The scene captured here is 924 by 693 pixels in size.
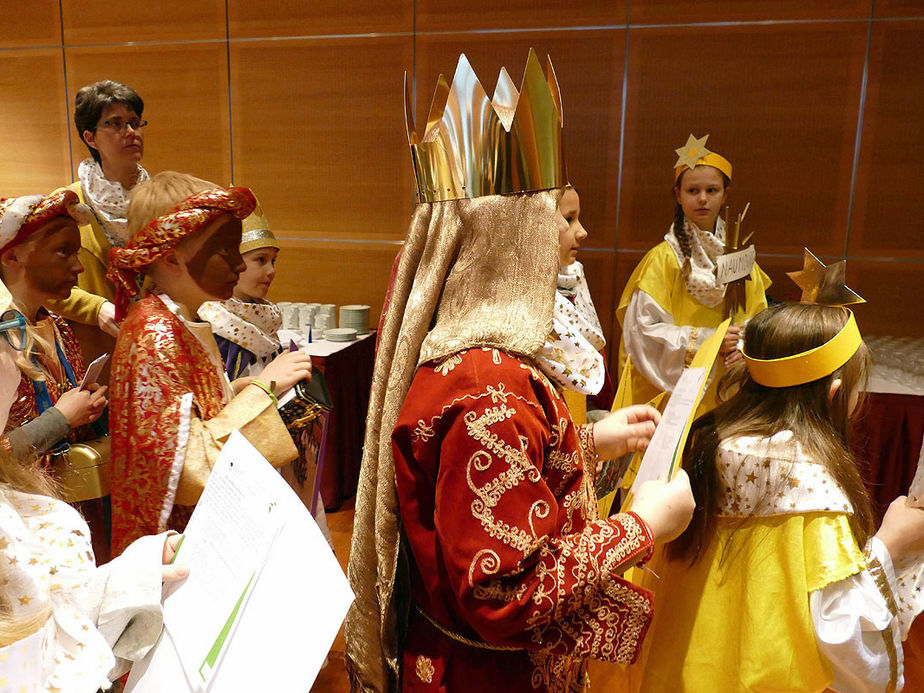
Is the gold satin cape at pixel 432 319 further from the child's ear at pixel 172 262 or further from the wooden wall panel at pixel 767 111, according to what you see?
the wooden wall panel at pixel 767 111

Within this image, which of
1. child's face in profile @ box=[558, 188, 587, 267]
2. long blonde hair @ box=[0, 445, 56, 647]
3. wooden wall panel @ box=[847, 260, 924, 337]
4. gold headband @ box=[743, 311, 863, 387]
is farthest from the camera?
wooden wall panel @ box=[847, 260, 924, 337]

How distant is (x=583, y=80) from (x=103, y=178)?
2.66 metres

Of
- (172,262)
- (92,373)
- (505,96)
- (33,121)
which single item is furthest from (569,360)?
(33,121)

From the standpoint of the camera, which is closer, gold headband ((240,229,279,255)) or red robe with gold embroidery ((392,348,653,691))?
red robe with gold embroidery ((392,348,653,691))

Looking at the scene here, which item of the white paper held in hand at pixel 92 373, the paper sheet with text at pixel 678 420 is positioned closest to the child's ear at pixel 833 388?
the paper sheet with text at pixel 678 420

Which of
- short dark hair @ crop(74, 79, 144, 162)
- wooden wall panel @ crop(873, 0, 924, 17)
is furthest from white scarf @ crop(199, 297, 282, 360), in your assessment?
wooden wall panel @ crop(873, 0, 924, 17)

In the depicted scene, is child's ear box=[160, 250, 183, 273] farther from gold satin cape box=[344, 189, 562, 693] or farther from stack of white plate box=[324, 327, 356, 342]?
stack of white plate box=[324, 327, 356, 342]

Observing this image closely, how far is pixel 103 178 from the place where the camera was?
3014 mm

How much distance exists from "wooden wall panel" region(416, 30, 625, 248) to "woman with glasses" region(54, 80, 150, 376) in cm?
203

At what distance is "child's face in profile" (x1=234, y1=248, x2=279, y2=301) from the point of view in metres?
2.76

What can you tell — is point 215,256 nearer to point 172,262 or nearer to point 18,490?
point 172,262

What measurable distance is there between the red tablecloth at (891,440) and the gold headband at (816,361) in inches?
78.3

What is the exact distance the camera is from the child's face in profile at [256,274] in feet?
9.05

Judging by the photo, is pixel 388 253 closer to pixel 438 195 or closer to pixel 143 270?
pixel 143 270
